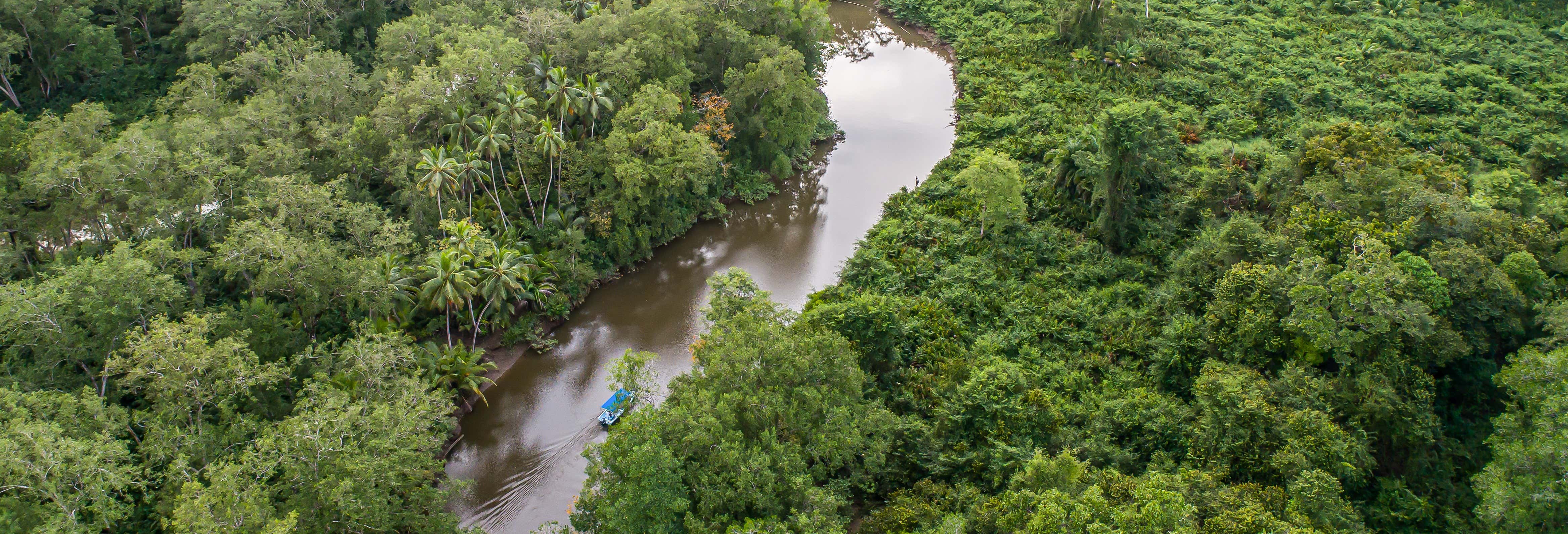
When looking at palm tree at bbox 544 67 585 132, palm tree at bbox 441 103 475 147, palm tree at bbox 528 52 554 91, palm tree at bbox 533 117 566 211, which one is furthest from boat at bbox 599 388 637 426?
palm tree at bbox 528 52 554 91

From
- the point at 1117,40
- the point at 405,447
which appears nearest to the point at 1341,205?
the point at 1117,40

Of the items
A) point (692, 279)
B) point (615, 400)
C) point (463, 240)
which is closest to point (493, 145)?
point (463, 240)

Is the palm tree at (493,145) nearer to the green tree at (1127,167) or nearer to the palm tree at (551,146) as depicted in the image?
the palm tree at (551,146)

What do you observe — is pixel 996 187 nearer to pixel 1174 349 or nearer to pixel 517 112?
pixel 1174 349

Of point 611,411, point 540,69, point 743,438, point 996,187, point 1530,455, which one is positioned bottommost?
point 611,411

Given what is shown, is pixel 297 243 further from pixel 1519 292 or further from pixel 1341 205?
pixel 1519 292

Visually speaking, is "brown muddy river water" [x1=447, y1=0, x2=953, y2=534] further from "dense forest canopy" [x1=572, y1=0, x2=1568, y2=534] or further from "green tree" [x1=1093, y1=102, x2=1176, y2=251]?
"green tree" [x1=1093, y1=102, x2=1176, y2=251]
